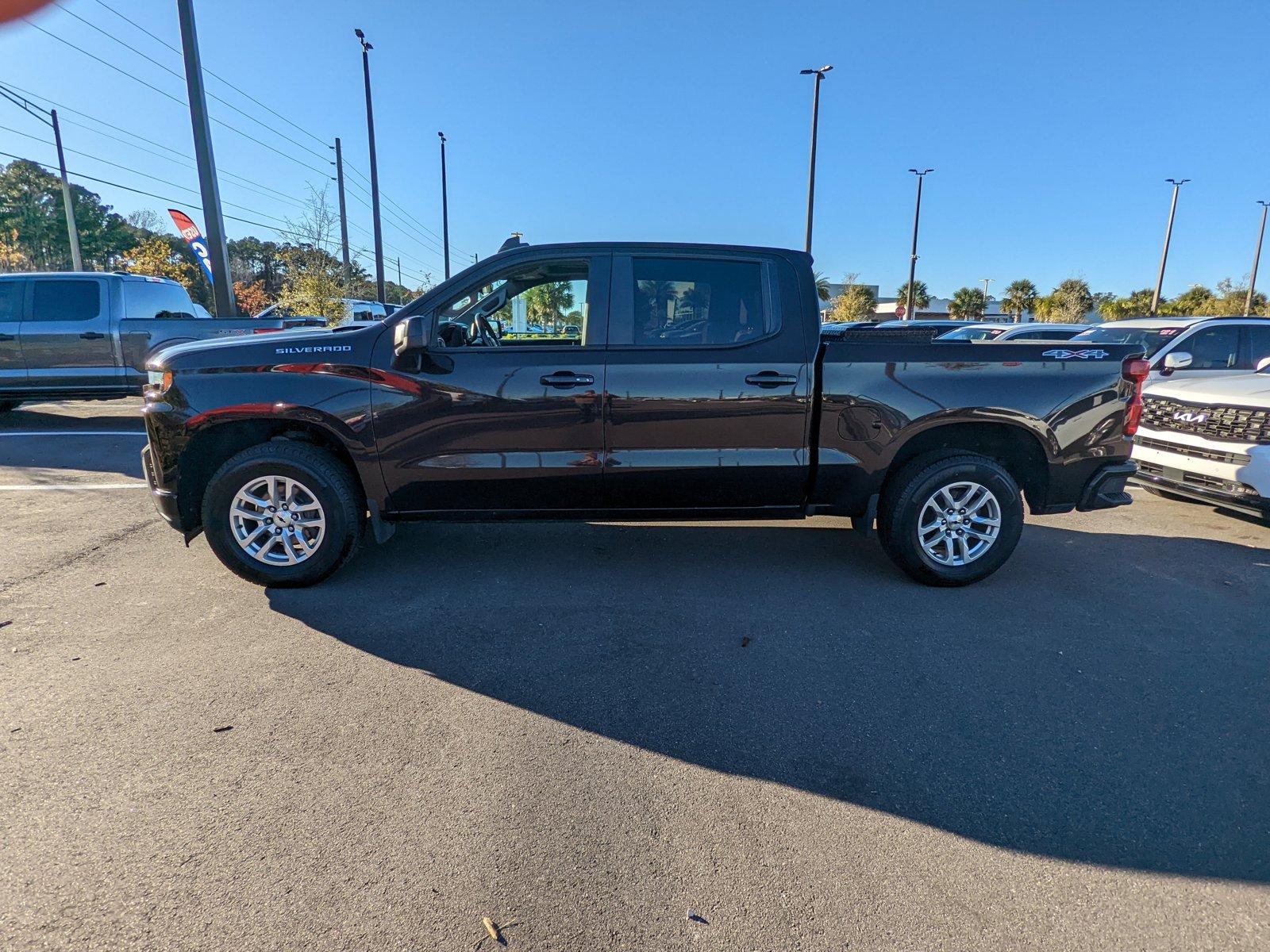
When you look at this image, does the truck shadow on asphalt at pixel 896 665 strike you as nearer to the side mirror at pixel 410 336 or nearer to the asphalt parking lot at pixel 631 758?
the asphalt parking lot at pixel 631 758

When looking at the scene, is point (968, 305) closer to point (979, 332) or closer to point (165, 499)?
point (979, 332)

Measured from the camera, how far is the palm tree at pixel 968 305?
2279 inches

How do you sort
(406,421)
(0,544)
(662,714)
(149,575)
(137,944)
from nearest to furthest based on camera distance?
(137,944) → (662,714) → (406,421) → (149,575) → (0,544)

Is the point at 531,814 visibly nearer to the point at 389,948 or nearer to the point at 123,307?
the point at 389,948

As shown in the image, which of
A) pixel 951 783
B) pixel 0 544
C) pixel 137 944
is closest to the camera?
pixel 137 944

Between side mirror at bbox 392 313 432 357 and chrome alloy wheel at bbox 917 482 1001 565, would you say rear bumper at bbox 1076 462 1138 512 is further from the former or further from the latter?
side mirror at bbox 392 313 432 357

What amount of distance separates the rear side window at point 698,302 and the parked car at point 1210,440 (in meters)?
4.01

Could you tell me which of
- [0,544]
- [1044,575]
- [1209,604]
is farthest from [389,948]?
[0,544]

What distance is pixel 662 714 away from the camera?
9.68 feet

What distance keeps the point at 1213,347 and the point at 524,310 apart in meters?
8.01

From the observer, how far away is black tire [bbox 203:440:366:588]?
4.11m

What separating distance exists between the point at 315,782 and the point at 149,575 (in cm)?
281

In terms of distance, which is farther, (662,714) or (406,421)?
(406,421)

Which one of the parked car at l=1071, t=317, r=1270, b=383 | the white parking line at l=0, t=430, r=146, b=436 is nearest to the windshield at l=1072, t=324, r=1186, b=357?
the parked car at l=1071, t=317, r=1270, b=383
